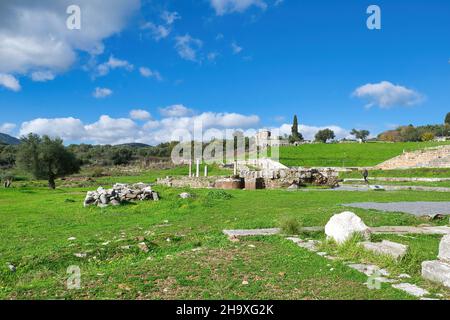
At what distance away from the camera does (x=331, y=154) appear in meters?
85.1

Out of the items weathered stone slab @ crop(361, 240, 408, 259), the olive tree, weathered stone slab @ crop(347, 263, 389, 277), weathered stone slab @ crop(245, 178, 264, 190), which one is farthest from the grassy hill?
weathered stone slab @ crop(347, 263, 389, 277)

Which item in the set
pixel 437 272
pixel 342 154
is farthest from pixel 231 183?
pixel 342 154

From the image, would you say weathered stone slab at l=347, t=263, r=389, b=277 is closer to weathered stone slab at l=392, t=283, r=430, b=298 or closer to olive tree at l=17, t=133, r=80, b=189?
weathered stone slab at l=392, t=283, r=430, b=298

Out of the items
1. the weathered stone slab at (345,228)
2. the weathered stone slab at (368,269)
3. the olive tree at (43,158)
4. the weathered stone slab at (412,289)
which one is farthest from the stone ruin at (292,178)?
the weathered stone slab at (412,289)

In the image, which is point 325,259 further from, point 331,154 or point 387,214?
point 331,154

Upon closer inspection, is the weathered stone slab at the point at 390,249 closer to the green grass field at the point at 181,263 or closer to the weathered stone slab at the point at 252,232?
the green grass field at the point at 181,263

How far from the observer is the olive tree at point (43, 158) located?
48625 millimetres

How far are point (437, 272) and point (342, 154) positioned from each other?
263ft

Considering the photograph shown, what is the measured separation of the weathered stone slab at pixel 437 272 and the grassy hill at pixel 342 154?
64752 millimetres

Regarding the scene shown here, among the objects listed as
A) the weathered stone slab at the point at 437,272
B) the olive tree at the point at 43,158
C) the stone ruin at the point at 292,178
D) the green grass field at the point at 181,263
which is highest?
the olive tree at the point at 43,158

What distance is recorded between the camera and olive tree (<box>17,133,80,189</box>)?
160 feet

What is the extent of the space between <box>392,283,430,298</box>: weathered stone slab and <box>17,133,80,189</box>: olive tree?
49579mm
